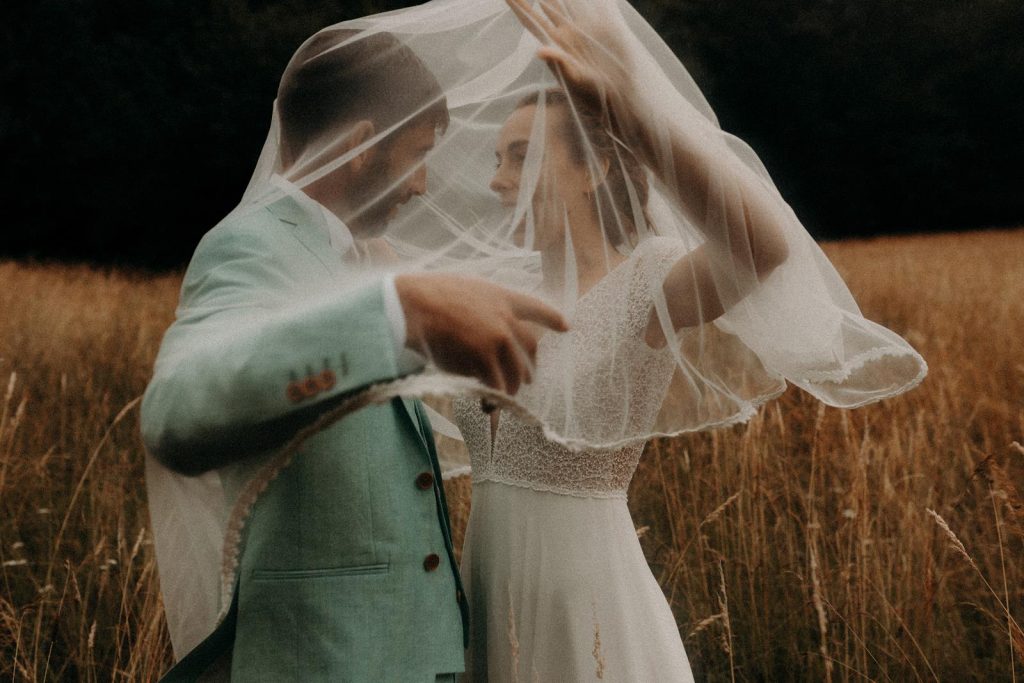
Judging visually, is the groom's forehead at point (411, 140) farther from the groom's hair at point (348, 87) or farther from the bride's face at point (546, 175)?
the bride's face at point (546, 175)

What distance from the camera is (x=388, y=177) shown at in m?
1.26

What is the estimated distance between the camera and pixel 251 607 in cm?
122

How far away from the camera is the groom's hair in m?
1.23

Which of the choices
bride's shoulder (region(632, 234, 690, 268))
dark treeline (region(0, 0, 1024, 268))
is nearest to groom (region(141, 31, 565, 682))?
bride's shoulder (region(632, 234, 690, 268))

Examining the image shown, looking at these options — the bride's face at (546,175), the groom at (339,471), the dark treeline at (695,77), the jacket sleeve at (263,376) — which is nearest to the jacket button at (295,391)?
the jacket sleeve at (263,376)

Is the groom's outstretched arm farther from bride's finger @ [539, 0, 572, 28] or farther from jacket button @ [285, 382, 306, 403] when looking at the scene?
bride's finger @ [539, 0, 572, 28]

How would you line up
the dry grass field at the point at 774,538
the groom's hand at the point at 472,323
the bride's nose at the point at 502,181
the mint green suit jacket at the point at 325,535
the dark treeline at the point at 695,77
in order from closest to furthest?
the groom's hand at the point at 472,323 → the mint green suit jacket at the point at 325,535 → the bride's nose at the point at 502,181 → the dry grass field at the point at 774,538 → the dark treeline at the point at 695,77

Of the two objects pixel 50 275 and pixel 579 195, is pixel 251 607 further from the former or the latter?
pixel 50 275

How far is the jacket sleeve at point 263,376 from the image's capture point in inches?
30.8

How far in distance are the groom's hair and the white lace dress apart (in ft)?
1.41

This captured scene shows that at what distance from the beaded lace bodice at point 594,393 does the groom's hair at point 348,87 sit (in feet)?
1.28

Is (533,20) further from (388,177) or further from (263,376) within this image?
(263,376)

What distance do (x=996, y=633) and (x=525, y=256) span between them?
178 centimetres

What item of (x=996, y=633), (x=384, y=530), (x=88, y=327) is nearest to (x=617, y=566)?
(x=384, y=530)
